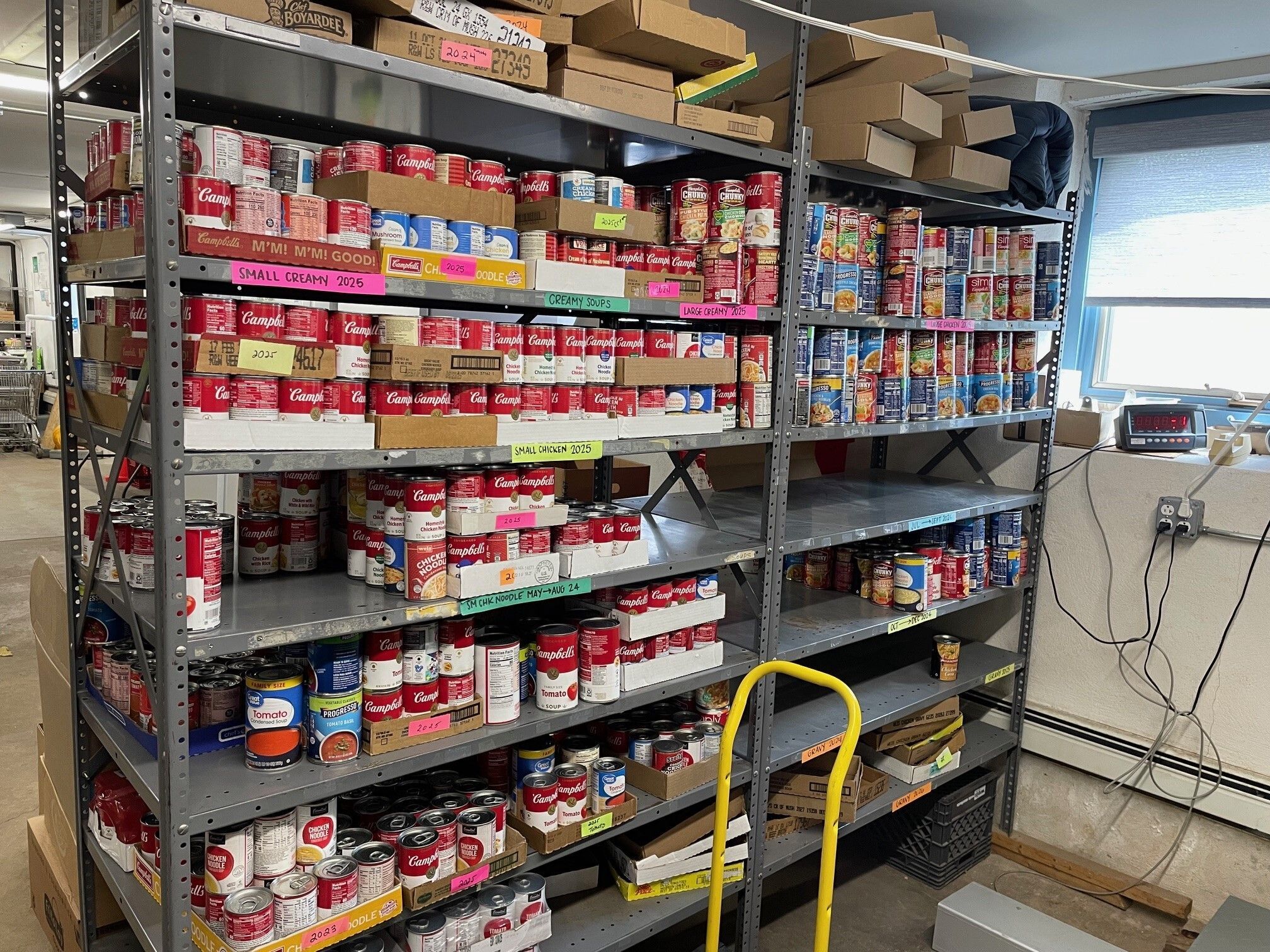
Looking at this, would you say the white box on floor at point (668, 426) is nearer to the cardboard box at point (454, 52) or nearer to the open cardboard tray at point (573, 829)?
the cardboard box at point (454, 52)

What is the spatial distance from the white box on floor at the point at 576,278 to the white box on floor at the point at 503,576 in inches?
23.1

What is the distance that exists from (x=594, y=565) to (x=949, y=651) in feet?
5.77

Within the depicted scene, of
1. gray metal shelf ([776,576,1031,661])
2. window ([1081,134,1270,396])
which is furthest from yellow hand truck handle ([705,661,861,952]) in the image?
window ([1081,134,1270,396])

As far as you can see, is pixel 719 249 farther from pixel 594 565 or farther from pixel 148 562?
pixel 148 562

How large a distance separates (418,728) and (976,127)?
224cm

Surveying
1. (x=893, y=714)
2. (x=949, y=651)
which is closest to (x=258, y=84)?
(x=893, y=714)

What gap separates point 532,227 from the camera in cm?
206

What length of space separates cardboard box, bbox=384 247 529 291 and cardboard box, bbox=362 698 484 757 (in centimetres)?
89

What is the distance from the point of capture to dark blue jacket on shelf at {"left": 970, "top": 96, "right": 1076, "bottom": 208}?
2.98 m

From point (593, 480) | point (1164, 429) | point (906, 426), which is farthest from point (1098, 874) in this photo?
point (593, 480)

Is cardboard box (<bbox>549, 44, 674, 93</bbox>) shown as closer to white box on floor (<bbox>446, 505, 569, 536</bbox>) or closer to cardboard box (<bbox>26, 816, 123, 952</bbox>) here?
white box on floor (<bbox>446, 505, 569, 536</bbox>)

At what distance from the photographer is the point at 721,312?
234 cm

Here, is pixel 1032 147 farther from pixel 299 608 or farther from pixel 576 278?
pixel 299 608

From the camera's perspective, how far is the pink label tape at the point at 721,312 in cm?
229
